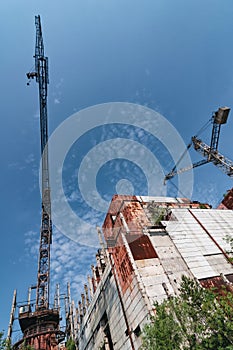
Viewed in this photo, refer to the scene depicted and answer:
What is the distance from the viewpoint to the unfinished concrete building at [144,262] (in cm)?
1716

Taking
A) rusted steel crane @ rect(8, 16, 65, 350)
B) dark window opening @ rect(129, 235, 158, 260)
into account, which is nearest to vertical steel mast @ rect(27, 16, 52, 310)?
rusted steel crane @ rect(8, 16, 65, 350)

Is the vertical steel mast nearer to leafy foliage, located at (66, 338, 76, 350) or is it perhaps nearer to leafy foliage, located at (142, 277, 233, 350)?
leafy foliage, located at (66, 338, 76, 350)

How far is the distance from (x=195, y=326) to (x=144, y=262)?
757 cm

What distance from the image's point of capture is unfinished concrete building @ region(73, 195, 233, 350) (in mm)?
17156

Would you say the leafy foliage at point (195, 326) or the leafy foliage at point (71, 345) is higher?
the leafy foliage at point (71, 345)

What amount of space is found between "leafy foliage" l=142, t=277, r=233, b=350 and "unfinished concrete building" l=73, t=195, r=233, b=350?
3.73 metres

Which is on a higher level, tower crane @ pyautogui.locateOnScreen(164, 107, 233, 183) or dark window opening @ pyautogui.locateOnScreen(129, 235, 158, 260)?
tower crane @ pyautogui.locateOnScreen(164, 107, 233, 183)

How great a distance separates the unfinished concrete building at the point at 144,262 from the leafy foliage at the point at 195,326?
12.2 ft

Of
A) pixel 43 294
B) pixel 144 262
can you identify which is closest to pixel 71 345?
pixel 43 294

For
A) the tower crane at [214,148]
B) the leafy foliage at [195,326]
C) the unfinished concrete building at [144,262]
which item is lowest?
the leafy foliage at [195,326]

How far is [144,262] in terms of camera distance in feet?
60.8

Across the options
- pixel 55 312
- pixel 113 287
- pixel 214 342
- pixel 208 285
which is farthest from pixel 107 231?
pixel 214 342

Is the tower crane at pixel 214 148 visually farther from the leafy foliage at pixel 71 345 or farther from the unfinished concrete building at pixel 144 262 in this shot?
the leafy foliage at pixel 71 345

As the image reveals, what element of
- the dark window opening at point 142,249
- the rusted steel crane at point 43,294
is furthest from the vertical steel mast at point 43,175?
the dark window opening at point 142,249
